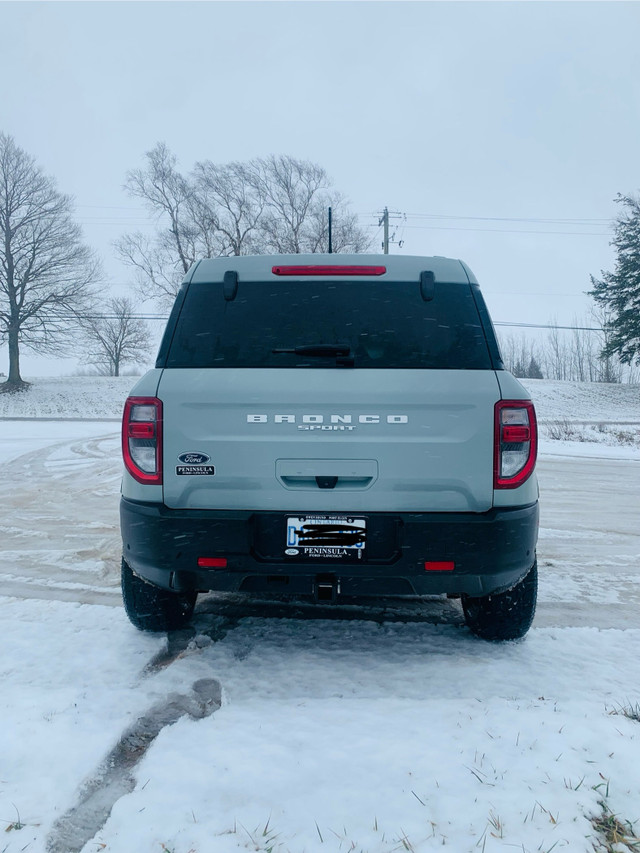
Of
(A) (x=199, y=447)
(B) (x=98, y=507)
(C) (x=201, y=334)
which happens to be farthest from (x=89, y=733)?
(B) (x=98, y=507)

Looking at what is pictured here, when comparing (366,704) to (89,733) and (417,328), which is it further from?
(417,328)

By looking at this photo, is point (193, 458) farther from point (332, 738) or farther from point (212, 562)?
point (332, 738)

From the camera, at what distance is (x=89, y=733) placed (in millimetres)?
2402

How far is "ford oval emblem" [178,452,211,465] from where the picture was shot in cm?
274

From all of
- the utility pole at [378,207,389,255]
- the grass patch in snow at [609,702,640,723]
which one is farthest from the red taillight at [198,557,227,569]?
the utility pole at [378,207,389,255]

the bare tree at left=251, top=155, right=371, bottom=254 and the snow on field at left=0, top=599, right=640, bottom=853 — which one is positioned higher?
the bare tree at left=251, top=155, right=371, bottom=254

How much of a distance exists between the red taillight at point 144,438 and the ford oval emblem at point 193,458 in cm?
11

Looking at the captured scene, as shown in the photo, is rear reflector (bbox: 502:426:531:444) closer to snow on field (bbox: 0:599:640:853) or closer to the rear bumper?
the rear bumper

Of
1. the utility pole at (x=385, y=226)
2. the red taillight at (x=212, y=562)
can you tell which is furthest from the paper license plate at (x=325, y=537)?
the utility pole at (x=385, y=226)

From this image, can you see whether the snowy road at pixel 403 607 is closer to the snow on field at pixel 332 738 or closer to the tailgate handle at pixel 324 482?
the snow on field at pixel 332 738

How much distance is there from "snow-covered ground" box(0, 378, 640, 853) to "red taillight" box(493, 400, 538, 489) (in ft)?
3.11

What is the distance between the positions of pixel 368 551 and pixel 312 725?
0.73 m

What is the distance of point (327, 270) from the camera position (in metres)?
3.05

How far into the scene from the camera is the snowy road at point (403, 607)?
4.01 m
